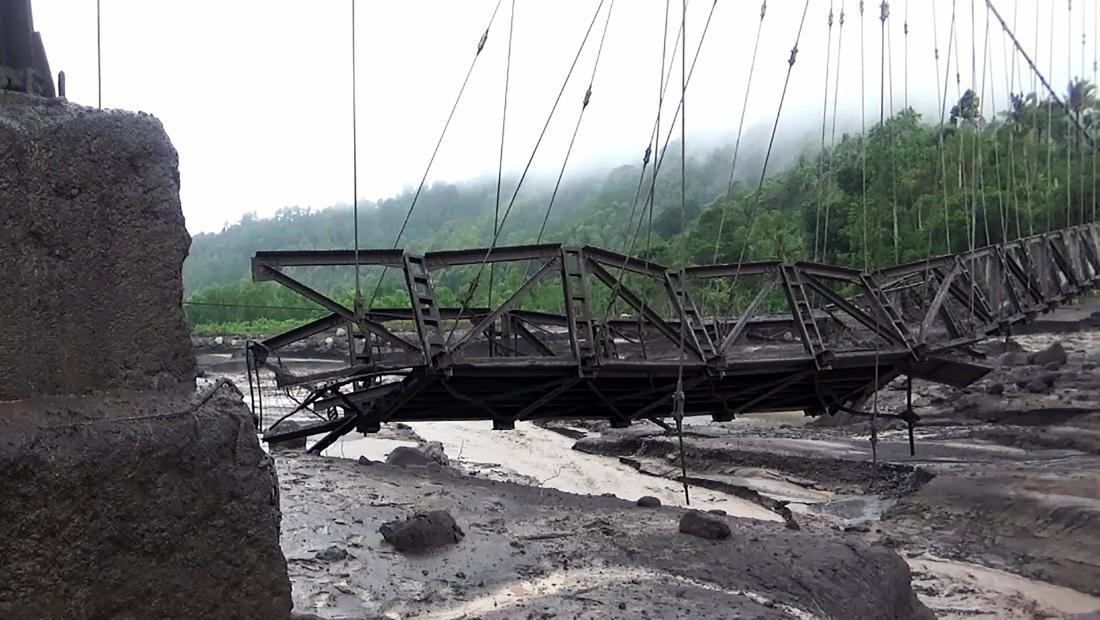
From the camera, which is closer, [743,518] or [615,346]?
[743,518]

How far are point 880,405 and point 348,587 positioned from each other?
18.4m

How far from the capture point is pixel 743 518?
794cm

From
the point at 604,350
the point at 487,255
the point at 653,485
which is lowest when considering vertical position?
the point at 653,485

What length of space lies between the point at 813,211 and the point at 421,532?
143 feet

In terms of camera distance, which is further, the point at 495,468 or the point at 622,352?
the point at 495,468

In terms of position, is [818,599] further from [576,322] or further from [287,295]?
[287,295]

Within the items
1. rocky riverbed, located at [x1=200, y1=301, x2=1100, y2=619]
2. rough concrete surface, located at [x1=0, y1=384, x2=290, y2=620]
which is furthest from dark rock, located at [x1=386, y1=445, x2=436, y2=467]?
rough concrete surface, located at [x1=0, y1=384, x2=290, y2=620]

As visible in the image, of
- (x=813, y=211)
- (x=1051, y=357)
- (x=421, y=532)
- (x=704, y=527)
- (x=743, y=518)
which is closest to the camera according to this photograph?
(x=421, y=532)

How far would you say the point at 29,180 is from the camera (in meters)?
1.79

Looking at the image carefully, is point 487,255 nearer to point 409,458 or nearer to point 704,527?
point 704,527

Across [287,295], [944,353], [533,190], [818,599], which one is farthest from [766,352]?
[533,190]

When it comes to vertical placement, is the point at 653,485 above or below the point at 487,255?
below

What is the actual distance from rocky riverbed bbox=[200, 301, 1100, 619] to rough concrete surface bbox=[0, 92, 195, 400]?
2.99 metres

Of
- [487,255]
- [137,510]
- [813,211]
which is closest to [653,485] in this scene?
[487,255]
